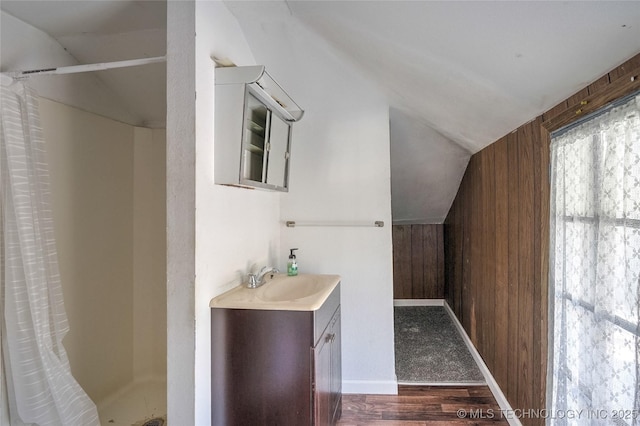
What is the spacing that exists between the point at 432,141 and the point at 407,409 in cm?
214

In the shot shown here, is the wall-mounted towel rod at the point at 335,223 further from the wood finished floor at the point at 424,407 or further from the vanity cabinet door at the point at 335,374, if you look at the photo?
the wood finished floor at the point at 424,407

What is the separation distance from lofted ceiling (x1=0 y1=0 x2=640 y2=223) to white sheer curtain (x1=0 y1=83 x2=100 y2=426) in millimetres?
407

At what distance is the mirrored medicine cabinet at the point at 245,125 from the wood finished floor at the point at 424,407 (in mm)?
1645

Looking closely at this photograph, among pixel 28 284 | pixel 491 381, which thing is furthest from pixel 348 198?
pixel 28 284

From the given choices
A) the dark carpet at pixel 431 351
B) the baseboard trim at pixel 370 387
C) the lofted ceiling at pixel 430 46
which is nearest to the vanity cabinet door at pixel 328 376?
the baseboard trim at pixel 370 387

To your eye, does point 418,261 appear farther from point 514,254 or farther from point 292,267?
point 292,267

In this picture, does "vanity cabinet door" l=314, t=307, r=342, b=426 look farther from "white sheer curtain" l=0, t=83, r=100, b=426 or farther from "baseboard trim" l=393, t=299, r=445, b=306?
"baseboard trim" l=393, t=299, r=445, b=306

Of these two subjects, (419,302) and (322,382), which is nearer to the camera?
(322,382)

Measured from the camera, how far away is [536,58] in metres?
1.22

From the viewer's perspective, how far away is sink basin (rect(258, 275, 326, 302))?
197cm

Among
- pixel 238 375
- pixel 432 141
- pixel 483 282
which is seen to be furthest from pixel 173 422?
pixel 432 141

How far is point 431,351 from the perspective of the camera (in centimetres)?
299

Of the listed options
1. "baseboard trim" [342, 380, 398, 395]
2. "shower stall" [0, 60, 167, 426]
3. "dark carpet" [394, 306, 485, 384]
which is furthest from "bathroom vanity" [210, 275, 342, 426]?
"dark carpet" [394, 306, 485, 384]

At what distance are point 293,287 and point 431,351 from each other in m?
1.68
